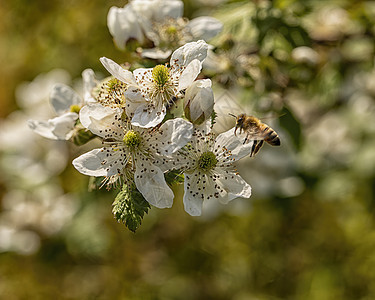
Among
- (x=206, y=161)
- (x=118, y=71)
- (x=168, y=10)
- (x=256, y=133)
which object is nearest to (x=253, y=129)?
(x=256, y=133)

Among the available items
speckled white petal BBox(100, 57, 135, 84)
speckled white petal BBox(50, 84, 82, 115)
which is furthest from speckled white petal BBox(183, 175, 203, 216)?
speckled white petal BBox(50, 84, 82, 115)

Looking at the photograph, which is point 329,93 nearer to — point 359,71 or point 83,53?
point 359,71

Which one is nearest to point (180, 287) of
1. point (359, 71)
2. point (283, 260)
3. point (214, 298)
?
point (214, 298)

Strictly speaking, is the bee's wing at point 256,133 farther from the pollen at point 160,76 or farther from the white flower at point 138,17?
the white flower at point 138,17

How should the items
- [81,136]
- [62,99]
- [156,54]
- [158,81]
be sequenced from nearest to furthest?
[158,81] → [81,136] → [156,54] → [62,99]

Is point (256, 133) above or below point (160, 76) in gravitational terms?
below

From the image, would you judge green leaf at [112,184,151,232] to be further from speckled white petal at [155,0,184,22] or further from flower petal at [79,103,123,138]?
speckled white petal at [155,0,184,22]

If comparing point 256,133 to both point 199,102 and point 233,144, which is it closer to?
point 233,144
